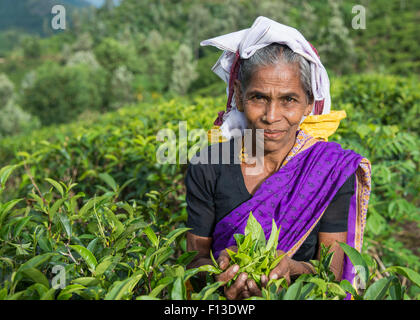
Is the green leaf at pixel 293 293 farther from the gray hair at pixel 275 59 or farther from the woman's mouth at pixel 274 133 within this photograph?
the gray hair at pixel 275 59

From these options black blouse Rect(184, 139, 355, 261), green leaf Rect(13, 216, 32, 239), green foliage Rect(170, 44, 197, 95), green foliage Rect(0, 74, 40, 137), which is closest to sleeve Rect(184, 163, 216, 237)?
black blouse Rect(184, 139, 355, 261)

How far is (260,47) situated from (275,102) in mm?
245

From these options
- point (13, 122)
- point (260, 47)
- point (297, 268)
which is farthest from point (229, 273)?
point (13, 122)

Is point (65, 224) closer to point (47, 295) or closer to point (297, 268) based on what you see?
point (47, 295)

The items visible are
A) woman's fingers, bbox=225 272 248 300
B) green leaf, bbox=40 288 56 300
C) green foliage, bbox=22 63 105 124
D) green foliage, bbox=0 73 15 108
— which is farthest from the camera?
green foliage, bbox=0 73 15 108

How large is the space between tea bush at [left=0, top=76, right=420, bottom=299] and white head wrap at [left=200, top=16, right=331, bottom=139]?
0.58m

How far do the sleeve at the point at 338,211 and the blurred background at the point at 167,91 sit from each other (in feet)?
2.88

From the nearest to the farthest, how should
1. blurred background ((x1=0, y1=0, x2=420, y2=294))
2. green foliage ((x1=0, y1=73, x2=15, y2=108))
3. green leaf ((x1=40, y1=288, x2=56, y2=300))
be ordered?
1. green leaf ((x1=40, y1=288, x2=56, y2=300))
2. blurred background ((x1=0, y1=0, x2=420, y2=294))
3. green foliage ((x1=0, y1=73, x2=15, y2=108))

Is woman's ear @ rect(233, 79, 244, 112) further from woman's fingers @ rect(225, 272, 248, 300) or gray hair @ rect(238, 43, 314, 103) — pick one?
woman's fingers @ rect(225, 272, 248, 300)

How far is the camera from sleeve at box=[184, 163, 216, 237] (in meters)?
1.62

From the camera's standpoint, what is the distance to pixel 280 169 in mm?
1615

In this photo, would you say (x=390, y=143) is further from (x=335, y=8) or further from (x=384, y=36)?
(x=384, y=36)
